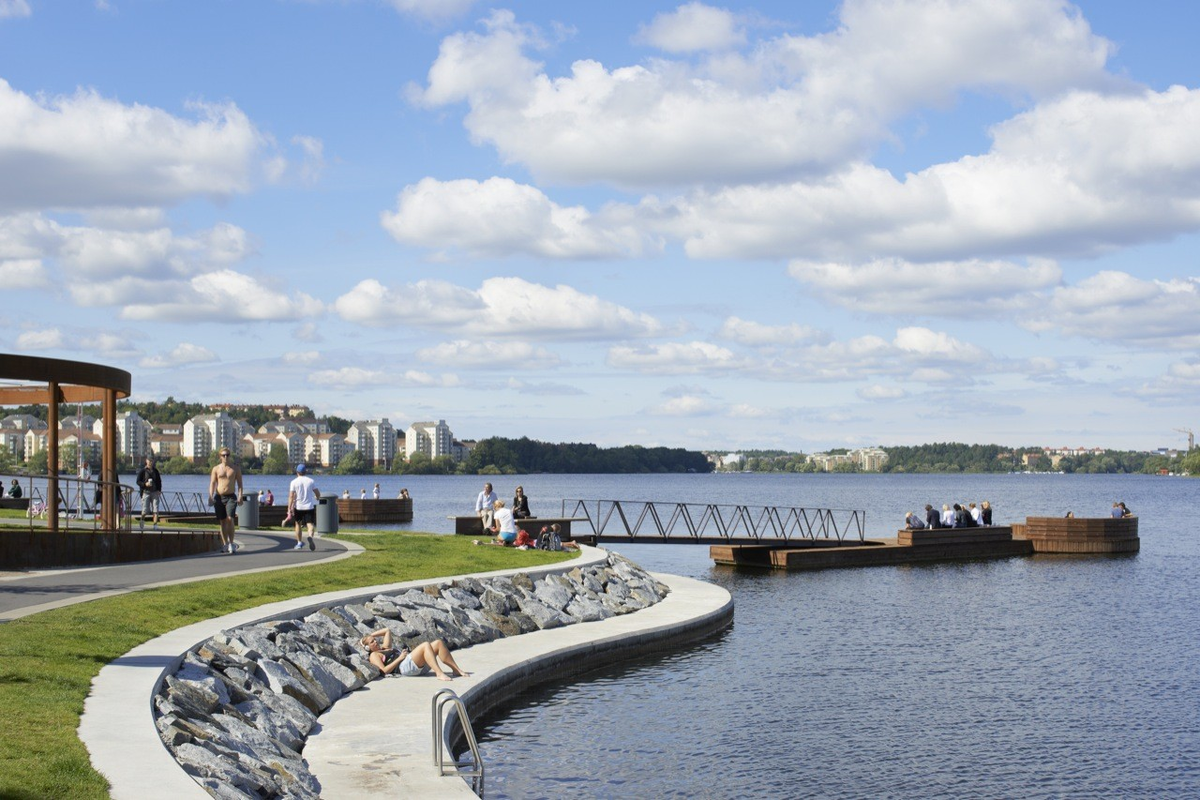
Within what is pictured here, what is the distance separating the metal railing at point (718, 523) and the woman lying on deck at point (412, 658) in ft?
58.2

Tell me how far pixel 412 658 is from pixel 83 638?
440 cm

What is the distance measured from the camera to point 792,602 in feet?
101

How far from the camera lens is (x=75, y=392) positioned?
2566 centimetres

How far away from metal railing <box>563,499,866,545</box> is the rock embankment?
38.9 ft

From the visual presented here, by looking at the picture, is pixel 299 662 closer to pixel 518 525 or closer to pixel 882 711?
pixel 882 711

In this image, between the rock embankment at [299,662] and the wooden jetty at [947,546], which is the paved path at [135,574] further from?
the wooden jetty at [947,546]

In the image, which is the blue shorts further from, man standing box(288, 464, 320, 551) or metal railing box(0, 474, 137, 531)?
man standing box(288, 464, 320, 551)

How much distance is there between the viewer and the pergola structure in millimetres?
21953

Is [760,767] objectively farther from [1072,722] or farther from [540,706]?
[1072,722]

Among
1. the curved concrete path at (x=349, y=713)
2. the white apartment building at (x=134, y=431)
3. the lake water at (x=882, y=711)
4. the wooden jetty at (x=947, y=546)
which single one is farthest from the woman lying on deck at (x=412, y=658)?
the white apartment building at (x=134, y=431)

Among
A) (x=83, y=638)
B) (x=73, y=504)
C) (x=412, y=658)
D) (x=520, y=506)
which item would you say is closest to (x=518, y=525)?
(x=520, y=506)

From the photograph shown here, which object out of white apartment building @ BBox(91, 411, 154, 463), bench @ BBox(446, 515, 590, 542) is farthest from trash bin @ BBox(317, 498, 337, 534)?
white apartment building @ BBox(91, 411, 154, 463)

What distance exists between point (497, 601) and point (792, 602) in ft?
38.7

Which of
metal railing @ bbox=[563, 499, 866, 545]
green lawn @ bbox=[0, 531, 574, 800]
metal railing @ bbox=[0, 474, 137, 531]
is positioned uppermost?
metal railing @ bbox=[0, 474, 137, 531]
